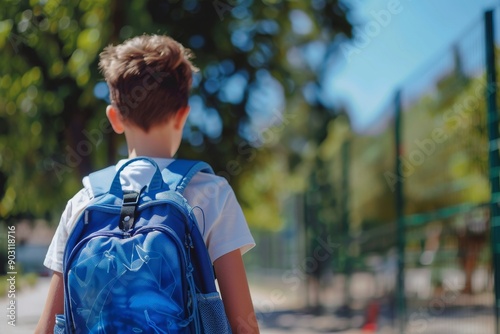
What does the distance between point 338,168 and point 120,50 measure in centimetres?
1132

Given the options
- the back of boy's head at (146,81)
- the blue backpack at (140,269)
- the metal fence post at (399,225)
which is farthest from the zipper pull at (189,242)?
the metal fence post at (399,225)

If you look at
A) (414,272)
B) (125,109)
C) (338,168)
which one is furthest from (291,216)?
(125,109)

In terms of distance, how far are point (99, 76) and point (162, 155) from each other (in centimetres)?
444

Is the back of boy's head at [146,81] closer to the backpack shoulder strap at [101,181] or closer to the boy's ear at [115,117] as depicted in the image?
the boy's ear at [115,117]

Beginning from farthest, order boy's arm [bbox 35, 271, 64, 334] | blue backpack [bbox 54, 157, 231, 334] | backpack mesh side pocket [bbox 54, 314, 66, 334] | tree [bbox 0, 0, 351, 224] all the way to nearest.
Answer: tree [bbox 0, 0, 351, 224] < boy's arm [bbox 35, 271, 64, 334] < backpack mesh side pocket [bbox 54, 314, 66, 334] < blue backpack [bbox 54, 157, 231, 334]

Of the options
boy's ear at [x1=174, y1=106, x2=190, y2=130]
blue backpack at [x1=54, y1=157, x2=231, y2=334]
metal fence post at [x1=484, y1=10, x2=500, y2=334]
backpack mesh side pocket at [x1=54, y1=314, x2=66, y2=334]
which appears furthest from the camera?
metal fence post at [x1=484, y1=10, x2=500, y2=334]

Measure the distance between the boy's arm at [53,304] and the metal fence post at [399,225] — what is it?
6845mm

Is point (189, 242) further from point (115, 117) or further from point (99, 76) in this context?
point (99, 76)

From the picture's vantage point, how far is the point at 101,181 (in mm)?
1997

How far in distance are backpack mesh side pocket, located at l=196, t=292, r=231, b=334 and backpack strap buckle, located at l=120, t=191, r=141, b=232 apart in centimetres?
23

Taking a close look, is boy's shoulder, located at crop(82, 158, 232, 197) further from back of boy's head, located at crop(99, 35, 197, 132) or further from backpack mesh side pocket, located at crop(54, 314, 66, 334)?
backpack mesh side pocket, located at crop(54, 314, 66, 334)

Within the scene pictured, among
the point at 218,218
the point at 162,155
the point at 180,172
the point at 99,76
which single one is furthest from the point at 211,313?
the point at 99,76

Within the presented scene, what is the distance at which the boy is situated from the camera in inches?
76.7

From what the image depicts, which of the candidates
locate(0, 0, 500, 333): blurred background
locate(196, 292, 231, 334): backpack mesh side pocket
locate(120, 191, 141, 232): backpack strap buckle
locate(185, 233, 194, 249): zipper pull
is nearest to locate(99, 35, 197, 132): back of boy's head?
locate(120, 191, 141, 232): backpack strap buckle
